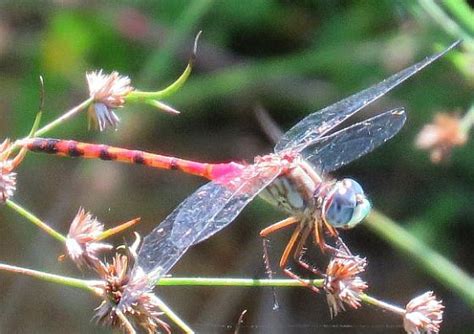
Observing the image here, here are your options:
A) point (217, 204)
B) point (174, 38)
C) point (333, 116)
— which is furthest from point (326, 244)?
point (174, 38)

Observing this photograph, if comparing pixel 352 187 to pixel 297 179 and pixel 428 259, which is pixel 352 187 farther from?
pixel 428 259

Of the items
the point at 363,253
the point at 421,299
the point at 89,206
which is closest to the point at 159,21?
the point at 89,206

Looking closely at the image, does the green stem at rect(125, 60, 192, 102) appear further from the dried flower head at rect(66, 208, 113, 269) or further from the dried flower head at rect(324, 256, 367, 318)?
the dried flower head at rect(324, 256, 367, 318)

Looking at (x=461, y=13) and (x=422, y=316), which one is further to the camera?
(x=461, y=13)

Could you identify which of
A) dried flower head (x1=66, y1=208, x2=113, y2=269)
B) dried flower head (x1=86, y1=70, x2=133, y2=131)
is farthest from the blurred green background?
dried flower head (x1=66, y1=208, x2=113, y2=269)

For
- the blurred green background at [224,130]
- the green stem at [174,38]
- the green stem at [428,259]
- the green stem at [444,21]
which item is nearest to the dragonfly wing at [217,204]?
the green stem at [428,259]

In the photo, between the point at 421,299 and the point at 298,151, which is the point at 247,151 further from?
the point at 421,299

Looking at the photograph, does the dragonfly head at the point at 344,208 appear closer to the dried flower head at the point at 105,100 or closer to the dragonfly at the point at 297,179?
the dragonfly at the point at 297,179
